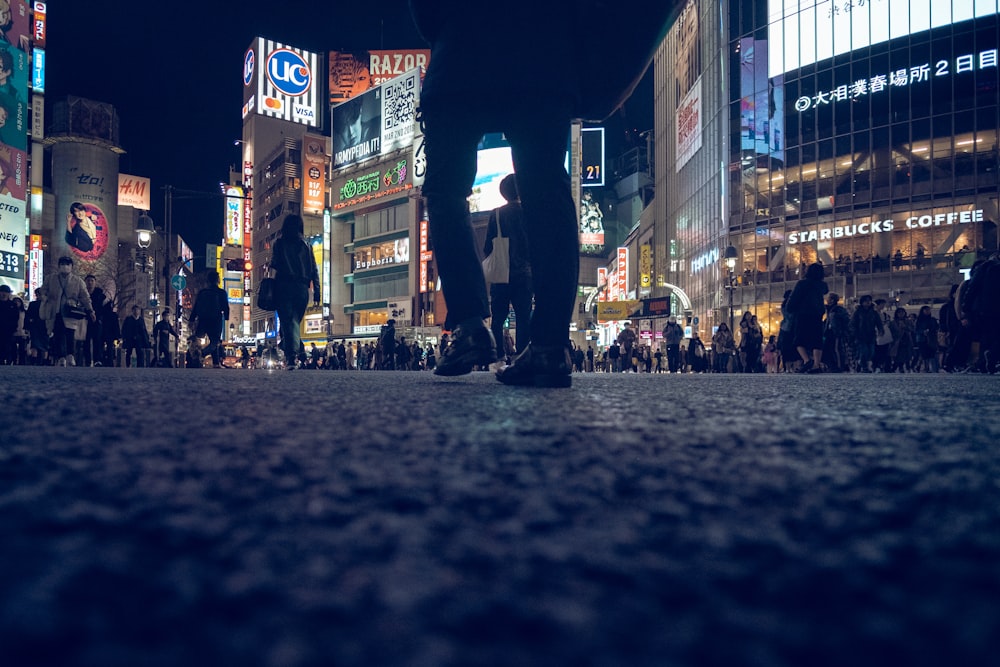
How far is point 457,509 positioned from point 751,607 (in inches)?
7.3

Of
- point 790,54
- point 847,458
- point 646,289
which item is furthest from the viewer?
point 646,289

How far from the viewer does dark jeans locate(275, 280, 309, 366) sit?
7.51m

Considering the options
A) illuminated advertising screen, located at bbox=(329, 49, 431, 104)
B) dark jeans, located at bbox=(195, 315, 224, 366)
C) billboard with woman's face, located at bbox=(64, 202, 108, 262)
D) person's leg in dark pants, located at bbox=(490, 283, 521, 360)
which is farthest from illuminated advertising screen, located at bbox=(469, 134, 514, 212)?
person's leg in dark pants, located at bbox=(490, 283, 521, 360)

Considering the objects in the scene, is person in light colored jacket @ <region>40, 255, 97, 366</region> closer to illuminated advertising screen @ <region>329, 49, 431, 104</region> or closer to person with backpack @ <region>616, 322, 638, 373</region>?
person with backpack @ <region>616, 322, 638, 373</region>

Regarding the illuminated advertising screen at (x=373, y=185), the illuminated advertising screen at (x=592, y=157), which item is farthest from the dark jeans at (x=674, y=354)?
the illuminated advertising screen at (x=592, y=157)

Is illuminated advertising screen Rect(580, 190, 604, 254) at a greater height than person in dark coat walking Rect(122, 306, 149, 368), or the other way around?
illuminated advertising screen Rect(580, 190, 604, 254)

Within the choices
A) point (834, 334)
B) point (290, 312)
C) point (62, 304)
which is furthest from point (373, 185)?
point (290, 312)

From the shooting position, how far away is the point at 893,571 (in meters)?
0.30

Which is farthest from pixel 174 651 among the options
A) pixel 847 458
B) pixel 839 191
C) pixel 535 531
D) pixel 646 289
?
pixel 646 289

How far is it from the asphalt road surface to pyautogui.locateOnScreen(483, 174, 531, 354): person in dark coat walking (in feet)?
14.9

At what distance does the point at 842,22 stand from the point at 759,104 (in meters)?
4.62

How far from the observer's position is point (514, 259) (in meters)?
5.53

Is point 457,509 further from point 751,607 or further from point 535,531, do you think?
point 751,607

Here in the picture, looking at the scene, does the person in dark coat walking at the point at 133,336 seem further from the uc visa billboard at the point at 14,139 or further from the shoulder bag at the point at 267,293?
the uc visa billboard at the point at 14,139
